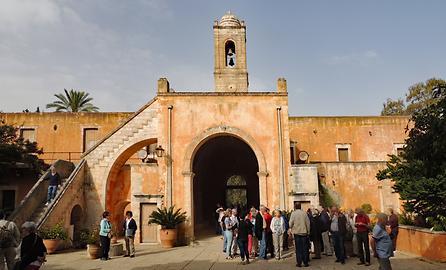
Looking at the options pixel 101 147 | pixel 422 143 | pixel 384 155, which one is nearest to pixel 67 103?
pixel 101 147

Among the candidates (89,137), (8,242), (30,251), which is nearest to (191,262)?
(8,242)

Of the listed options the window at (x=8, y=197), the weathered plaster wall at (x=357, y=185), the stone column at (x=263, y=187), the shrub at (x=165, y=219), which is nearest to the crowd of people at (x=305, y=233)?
the shrub at (x=165, y=219)

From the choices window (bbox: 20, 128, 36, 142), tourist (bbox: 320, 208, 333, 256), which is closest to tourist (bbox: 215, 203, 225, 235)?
tourist (bbox: 320, 208, 333, 256)

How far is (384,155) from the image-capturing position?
2920 cm

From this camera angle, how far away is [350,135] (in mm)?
29625

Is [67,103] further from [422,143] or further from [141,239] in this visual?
[422,143]

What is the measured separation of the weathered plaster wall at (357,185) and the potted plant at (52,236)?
13083 millimetres

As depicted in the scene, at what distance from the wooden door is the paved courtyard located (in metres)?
4.20

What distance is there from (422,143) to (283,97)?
26.2 feet

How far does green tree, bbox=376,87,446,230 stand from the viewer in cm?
1107

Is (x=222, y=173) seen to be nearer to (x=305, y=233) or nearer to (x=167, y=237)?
(x=167, y=237)

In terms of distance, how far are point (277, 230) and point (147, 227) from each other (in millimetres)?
9305

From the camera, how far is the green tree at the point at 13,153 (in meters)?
19.4

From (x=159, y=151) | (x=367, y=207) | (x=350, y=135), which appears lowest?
(x=367, y=207)
